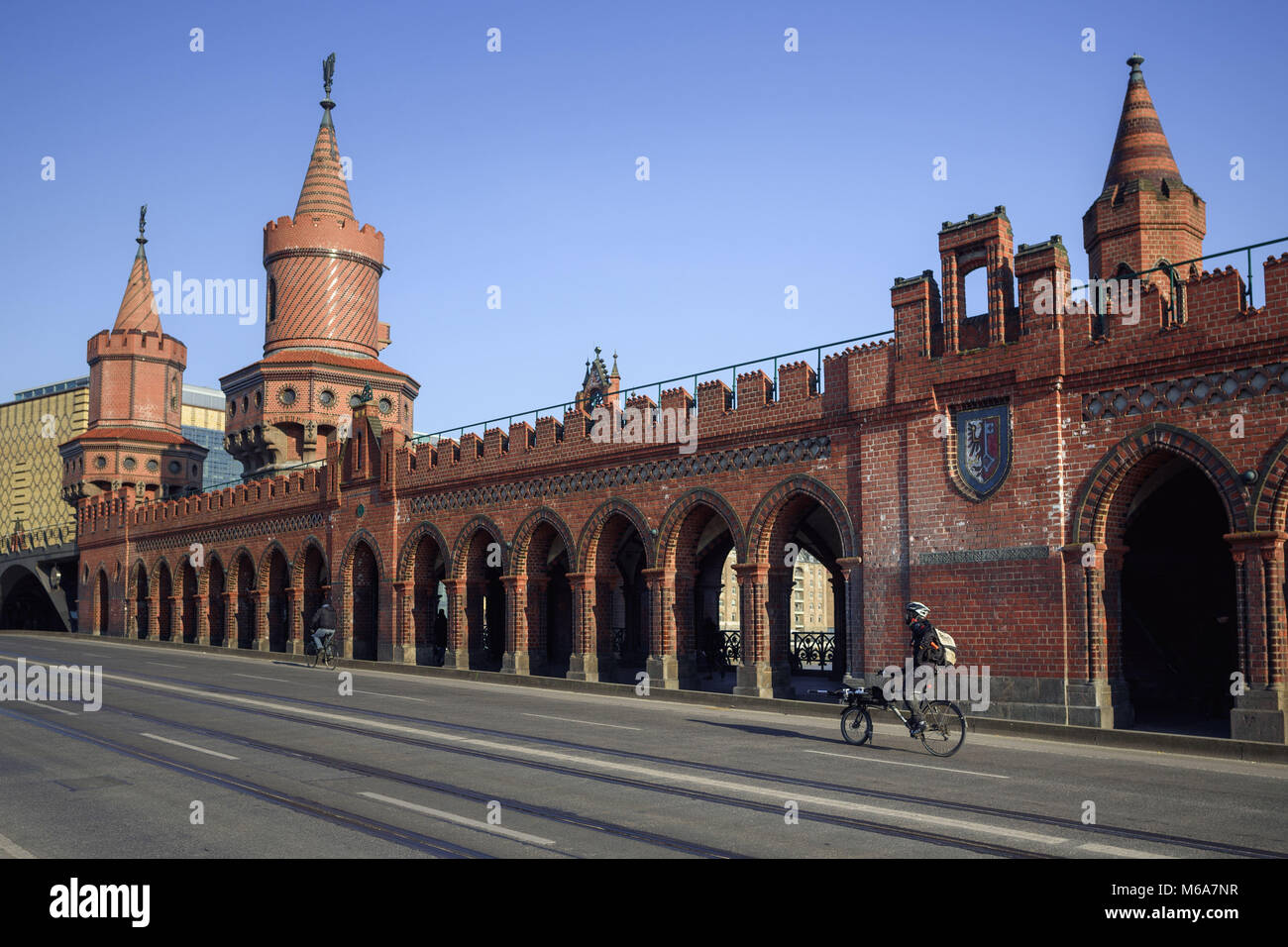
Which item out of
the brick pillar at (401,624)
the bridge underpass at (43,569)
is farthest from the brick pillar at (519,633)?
the bridge underpass at (43,569)

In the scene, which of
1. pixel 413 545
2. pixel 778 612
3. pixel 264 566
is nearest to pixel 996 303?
pixel 778 612

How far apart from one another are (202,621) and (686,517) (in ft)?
100

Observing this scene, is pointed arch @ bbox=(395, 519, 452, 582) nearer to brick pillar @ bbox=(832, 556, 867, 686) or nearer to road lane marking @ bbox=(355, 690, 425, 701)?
road lane marking @ bbox=(355, 690, 425, 701)

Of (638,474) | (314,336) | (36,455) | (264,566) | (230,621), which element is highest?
(36,455)

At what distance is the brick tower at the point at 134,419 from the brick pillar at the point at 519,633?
33.7 metres

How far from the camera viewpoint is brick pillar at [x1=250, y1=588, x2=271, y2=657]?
1686 inches

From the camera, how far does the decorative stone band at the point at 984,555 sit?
61.3 feet

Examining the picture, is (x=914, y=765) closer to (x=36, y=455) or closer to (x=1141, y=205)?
(x=1141, y=205)

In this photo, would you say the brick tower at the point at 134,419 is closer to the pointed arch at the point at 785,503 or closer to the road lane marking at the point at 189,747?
the pointed arch at the point at 785,503

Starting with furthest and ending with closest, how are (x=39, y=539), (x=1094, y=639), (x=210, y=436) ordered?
1. (x=210, y=436)
2. (x=39, y=539)
3. (x=1094, y=639)

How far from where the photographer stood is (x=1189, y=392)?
55.8 ft

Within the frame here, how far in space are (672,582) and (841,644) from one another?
540 cm
